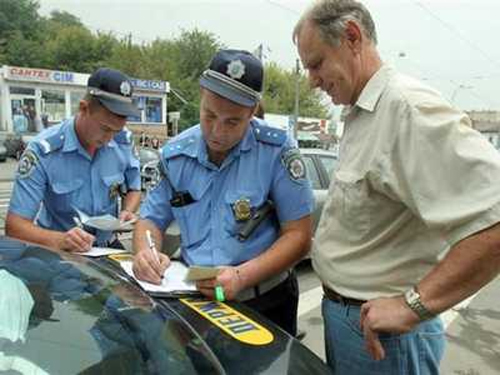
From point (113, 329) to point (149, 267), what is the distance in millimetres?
414

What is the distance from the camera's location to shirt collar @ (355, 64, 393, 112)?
1356mm

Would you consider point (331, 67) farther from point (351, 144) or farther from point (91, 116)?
point (91, 116)

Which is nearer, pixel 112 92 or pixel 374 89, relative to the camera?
pixel 374 89

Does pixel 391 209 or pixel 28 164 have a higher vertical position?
pixel 391 209

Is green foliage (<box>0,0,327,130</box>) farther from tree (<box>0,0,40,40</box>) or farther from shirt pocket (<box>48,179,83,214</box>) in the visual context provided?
shirt pocket (<box>48,179,83,214</box>)

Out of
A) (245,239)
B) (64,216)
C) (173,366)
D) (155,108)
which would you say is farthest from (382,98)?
(155,108)

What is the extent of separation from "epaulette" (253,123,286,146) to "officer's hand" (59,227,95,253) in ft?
2.65

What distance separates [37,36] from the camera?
50.5m

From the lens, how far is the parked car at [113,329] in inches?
46.0

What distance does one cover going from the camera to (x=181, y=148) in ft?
6.24

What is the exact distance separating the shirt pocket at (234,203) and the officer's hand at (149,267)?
0.83 feet

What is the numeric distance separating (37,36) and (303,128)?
28.3 m

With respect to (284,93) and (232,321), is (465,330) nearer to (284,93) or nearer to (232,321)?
(232,321)

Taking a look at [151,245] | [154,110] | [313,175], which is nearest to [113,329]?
[151,245]
